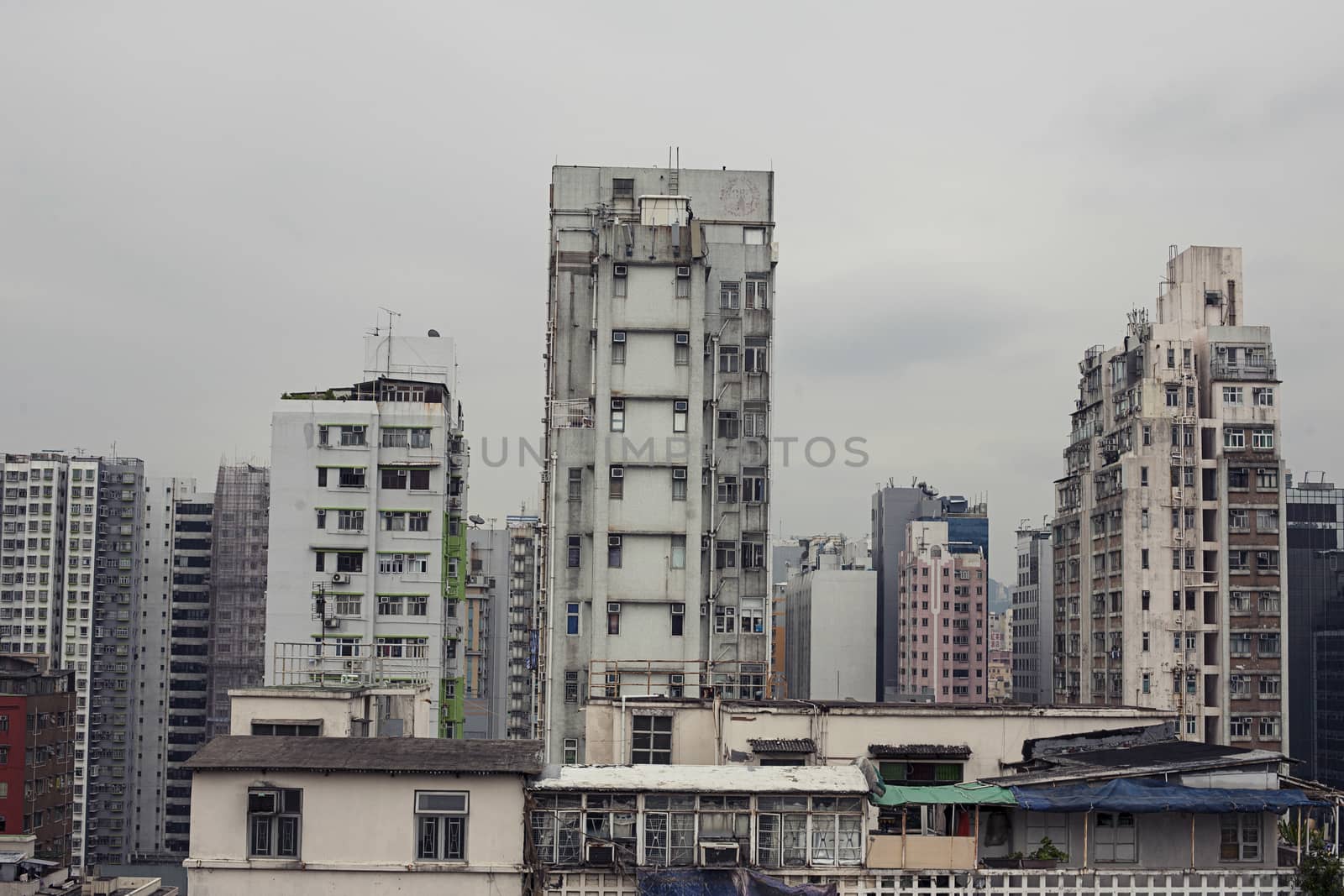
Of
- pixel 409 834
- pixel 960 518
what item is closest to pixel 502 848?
pixel 409 834

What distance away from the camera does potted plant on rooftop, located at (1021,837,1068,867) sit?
29.0 metres

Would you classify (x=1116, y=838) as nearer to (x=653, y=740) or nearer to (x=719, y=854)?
(x=719, y=854)

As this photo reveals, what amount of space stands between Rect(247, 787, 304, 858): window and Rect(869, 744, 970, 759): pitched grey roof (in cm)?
1614

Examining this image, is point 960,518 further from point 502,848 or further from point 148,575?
point 502,848

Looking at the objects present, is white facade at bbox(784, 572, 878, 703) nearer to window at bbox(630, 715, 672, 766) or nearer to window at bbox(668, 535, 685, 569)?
window at bbox(668, 535, 685, 569)

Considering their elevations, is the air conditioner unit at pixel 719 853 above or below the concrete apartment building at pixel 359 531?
below

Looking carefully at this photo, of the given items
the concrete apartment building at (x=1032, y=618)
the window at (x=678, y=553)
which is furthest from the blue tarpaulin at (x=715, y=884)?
the concrete apartment building at (x=1032, y=618)

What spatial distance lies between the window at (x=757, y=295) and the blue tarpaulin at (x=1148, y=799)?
36.1m

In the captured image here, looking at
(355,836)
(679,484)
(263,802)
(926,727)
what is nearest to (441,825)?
(355,836)

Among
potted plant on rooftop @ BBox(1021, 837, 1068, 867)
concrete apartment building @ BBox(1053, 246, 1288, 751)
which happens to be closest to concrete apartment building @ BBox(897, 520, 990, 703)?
concrete apartment building @ BBox(1053, 246, 1288, 751)

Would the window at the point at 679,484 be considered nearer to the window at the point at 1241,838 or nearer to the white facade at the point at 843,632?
the window at the point at 1241,838

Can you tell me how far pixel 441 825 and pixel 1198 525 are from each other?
6919 cm

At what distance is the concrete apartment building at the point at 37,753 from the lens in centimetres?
8750

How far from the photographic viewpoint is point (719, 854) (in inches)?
1096
